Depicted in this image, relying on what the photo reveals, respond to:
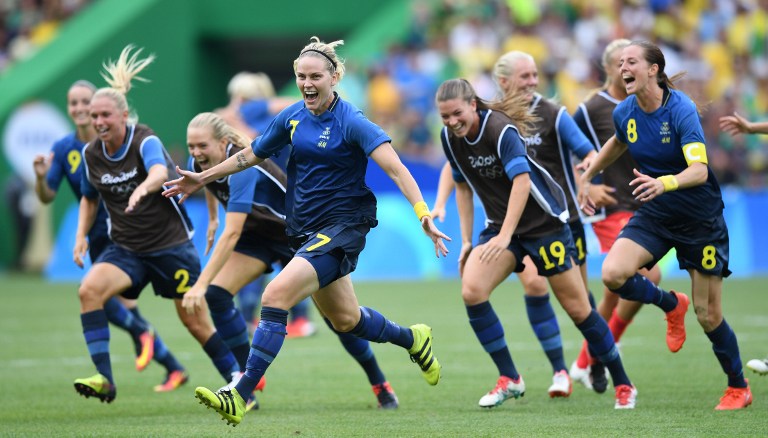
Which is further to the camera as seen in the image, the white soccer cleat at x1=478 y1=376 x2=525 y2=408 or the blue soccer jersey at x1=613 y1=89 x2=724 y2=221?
the white soccer cleat at x1=478 y1=376 x2=525 y2=408

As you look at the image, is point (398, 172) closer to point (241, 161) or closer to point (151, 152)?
point (241, 161)

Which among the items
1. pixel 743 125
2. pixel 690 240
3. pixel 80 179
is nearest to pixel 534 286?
pixel 690 240

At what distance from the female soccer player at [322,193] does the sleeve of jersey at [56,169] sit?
2.47 meters

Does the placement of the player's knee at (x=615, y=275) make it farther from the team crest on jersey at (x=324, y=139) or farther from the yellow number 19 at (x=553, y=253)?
the team crest on jersey at (x=324, y=139)

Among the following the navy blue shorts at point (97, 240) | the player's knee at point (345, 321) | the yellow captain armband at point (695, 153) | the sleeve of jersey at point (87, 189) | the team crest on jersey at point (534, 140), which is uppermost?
the team crest on jersey at point (534, 140)

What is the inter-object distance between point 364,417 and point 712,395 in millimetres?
2415

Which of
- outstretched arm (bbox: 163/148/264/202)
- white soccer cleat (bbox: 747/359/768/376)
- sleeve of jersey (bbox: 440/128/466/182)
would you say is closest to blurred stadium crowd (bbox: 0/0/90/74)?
sleeve of jersey (bbox: 440/128/466/182)

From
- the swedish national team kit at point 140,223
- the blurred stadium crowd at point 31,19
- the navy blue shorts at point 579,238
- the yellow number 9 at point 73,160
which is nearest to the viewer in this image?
the swedish national team kit at point 140,223

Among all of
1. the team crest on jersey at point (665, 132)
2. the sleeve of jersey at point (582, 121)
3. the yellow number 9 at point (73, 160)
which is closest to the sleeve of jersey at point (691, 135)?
the team crest on jersey at point (665, 132)

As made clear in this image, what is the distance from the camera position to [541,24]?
20344mm

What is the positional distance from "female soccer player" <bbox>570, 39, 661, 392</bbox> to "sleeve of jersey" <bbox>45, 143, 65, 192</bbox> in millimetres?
4033

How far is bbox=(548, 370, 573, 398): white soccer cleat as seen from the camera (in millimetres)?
7965

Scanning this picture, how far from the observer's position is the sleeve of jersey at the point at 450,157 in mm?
7645

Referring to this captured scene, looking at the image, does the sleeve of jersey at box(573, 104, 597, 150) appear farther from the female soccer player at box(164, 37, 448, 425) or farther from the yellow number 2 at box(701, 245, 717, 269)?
the female soccer player at box(164, 37, 448, 425)
